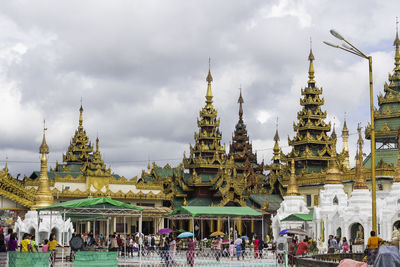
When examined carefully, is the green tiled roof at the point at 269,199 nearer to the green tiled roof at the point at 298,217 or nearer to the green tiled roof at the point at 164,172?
the green tiled roof at the point at 164,172

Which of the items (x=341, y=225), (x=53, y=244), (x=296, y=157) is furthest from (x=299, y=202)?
(x=53, y=244)

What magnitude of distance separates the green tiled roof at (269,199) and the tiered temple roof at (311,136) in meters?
3.14

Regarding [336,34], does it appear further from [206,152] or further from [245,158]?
[245,158]

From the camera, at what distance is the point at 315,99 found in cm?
6372

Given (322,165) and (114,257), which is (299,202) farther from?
(114,257)

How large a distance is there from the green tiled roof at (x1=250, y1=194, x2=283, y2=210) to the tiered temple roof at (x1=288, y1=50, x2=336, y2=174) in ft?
10.3

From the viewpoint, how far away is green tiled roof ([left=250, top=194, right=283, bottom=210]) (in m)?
59.6

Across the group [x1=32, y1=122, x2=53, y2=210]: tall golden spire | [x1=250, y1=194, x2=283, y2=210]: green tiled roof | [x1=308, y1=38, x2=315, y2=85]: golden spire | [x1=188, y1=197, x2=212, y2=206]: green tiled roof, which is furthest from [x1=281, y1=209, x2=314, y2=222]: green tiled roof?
[x1=308, y1=38, x2=315, y2=85]: golden spire

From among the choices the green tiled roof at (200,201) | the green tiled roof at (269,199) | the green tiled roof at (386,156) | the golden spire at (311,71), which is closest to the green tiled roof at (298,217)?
the green tiled roof at (386,156)

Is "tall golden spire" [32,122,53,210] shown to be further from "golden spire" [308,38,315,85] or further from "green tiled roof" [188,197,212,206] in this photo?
"golden spire" [308,38,315,85]

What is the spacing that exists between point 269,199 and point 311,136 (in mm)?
6957

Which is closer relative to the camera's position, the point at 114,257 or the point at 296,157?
the point at 114,257

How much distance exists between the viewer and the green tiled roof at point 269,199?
5956 centimetres

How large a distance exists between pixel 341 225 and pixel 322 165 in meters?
21.1
